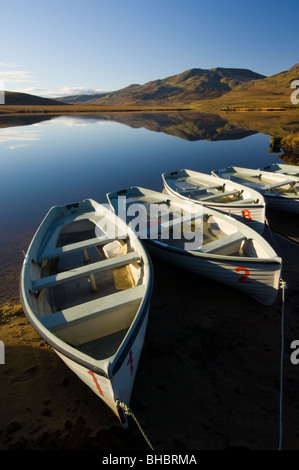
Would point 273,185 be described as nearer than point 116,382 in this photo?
No

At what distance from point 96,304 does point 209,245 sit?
464 centimetres

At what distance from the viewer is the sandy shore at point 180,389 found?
4.80 m

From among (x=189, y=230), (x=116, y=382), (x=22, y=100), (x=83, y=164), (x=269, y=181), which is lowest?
(x=116, y=382)

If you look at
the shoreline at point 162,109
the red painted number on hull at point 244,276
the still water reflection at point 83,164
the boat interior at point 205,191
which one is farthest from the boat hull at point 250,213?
the shoreline at point 162,109

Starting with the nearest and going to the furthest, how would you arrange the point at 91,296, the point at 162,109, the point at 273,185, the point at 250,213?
the point at 91,296 → the point at 250,213 → the point at 273,185 → the point at 162,109

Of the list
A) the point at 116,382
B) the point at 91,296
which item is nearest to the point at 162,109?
the point at 91,296

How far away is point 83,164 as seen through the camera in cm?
3014

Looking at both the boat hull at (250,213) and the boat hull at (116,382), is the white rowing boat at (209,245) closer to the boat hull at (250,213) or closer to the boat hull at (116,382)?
the boat hull at (250,213)

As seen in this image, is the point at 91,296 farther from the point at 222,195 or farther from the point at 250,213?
the point at 222,195

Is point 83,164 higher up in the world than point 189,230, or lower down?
higher up

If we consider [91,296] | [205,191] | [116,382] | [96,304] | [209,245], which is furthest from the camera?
[205,191]

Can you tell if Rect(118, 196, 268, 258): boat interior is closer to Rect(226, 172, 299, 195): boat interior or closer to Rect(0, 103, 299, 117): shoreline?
Rect(226, 172, 299, 195): boat interior

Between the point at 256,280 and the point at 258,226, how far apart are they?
476cm
